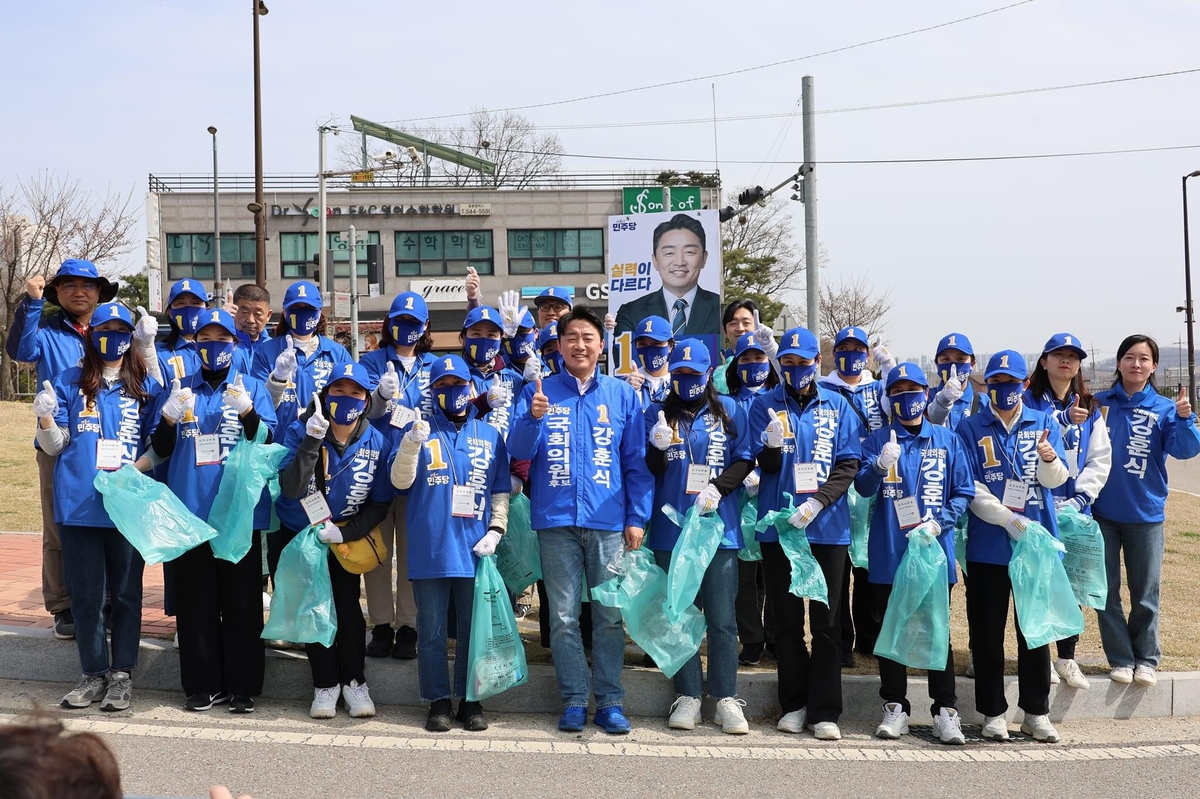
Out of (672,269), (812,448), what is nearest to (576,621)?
(812,448)

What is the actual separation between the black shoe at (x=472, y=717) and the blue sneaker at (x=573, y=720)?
405mm

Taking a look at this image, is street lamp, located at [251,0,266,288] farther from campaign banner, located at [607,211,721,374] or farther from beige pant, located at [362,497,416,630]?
beige pant, located at [362,497,416,630]

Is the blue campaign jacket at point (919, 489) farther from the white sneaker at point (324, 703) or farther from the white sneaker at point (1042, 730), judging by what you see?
the white sneaker at point (324, 703)

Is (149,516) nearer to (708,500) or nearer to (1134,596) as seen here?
(708,500)

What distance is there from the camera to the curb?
5902 millimetres

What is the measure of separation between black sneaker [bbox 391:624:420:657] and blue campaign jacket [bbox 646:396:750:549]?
154 centimetres

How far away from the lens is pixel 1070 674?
600 centimetres

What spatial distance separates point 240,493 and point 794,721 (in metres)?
3.12

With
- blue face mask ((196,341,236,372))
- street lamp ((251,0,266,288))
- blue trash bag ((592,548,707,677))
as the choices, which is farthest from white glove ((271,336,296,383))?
street lamp ((251,0,266,288))

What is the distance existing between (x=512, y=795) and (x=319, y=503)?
187cm

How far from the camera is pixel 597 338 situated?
231 inches

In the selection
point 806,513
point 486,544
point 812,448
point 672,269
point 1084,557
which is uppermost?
point 672,269

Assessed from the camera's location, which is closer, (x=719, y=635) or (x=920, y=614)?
(x=920, y=614)

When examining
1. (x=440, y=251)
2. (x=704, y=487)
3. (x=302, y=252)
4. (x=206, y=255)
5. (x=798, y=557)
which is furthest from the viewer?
(x=440, y=251)
